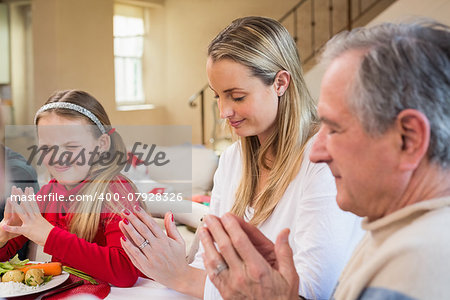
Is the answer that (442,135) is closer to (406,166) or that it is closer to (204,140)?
(406,166)

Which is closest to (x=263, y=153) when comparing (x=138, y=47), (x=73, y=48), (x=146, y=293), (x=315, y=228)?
(x=315, y=228)

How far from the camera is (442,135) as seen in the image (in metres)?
0.72

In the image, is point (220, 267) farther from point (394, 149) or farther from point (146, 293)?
point (146, 293)

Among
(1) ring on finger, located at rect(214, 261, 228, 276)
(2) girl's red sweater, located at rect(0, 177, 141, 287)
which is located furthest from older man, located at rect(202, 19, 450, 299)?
(2) girl's red sweater, located at rect(0, 177, 141, 287)

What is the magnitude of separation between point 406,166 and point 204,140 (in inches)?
324

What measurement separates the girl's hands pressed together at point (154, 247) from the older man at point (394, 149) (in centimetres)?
58

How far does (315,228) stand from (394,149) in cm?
48

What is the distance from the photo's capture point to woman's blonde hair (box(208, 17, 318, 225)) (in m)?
1.37

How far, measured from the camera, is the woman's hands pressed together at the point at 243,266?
2.77 feet

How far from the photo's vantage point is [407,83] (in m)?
0.71

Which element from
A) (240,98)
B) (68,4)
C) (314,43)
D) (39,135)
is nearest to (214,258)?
(240,98)

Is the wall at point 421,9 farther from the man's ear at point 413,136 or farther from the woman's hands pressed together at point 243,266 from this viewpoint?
the man's ear at point 413,136

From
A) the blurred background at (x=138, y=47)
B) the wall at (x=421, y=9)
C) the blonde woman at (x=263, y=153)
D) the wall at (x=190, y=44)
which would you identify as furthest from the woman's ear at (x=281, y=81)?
the wall at (x=190, y=44)

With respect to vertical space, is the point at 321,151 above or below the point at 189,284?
above
